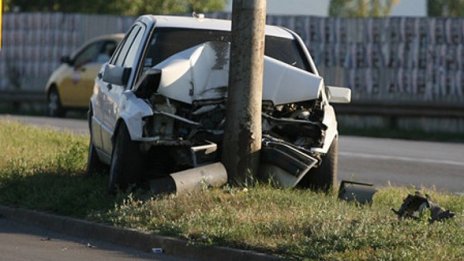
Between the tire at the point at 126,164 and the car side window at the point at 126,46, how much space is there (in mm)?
1781

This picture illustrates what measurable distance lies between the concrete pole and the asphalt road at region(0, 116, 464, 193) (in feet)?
13.5

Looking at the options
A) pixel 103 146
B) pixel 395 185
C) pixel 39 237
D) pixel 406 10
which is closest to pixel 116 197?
pixel 39 237

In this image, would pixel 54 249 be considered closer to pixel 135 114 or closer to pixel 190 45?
pixel 135 114

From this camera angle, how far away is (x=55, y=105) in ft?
97.1

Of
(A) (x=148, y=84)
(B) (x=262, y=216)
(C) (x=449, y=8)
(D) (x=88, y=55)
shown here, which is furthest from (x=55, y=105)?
(B) (x=262, y=216)

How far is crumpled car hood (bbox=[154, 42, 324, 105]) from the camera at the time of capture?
11906 mm

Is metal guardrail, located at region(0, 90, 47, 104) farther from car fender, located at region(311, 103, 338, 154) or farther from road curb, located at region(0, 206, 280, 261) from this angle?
car fender, located at region(311, 103, 338, 154)

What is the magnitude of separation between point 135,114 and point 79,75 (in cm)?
1664

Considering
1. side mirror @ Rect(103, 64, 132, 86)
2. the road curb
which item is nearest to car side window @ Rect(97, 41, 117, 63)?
side mirror @ Rect(103, 64, 132, 86)

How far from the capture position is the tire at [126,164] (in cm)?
1190

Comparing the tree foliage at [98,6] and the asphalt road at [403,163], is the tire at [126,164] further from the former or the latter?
the tree foliage at [98,6]

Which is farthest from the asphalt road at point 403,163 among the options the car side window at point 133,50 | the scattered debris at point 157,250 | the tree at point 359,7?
the tree at point 359,7

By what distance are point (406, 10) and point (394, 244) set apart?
108ft

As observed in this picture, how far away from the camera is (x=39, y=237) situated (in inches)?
A: 439
